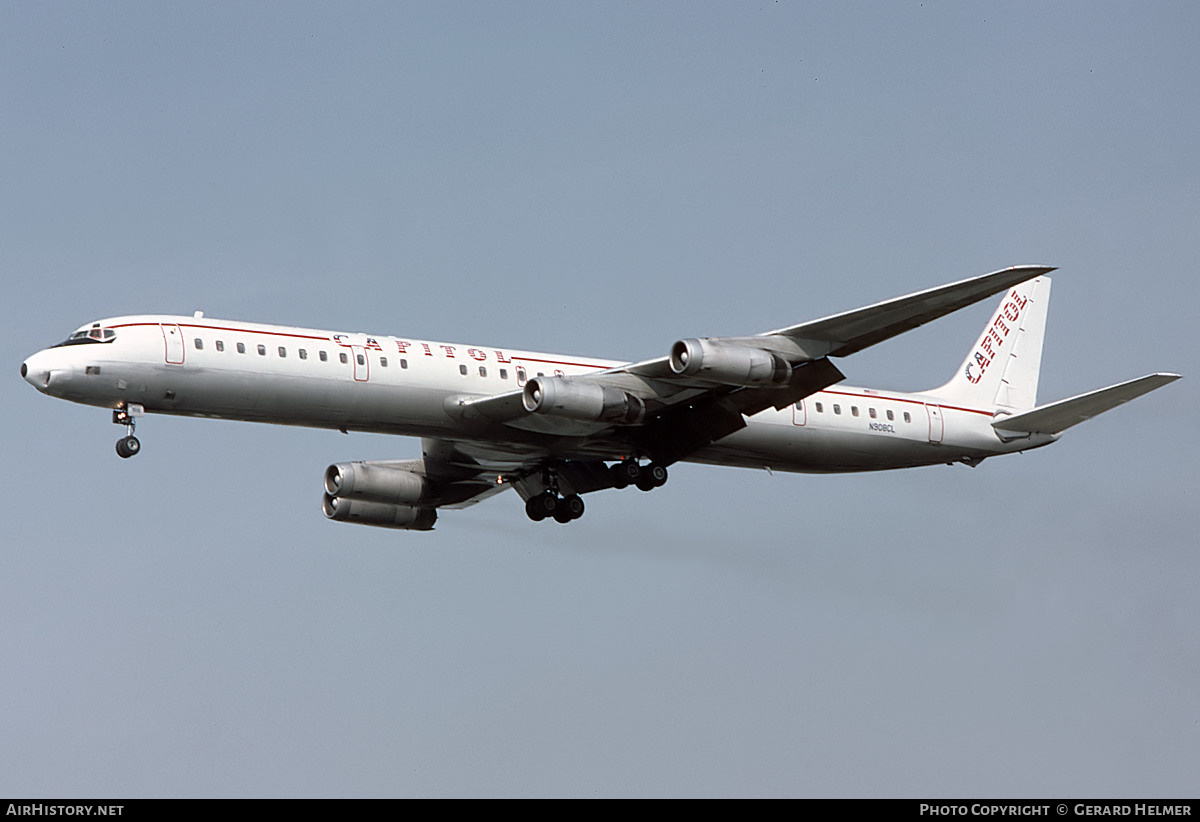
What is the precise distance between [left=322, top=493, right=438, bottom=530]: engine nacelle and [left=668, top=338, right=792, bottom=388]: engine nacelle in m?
11.4

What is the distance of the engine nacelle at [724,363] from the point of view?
4038cm

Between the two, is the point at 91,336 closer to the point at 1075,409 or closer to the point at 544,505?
the point at 544,505

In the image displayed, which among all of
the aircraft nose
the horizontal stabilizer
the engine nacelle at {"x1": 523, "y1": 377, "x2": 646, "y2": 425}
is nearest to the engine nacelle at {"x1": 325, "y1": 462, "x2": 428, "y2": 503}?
the engine nacelle at {"x1": 523, "y1": 377, "x2": 646, "y2": 425}

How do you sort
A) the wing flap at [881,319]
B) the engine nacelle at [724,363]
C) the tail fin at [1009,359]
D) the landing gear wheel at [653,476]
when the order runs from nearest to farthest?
the wing flap at [881,319], the engine nacelle at [724,363], the landing gear wheel at [653,476], the tail fin at [1009,359]

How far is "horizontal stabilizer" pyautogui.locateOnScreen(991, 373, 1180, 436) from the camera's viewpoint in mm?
42156

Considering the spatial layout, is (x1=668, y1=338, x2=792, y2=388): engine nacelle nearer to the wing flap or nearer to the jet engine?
the wing flap

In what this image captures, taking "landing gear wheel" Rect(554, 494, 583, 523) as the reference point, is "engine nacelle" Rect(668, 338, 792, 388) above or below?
above

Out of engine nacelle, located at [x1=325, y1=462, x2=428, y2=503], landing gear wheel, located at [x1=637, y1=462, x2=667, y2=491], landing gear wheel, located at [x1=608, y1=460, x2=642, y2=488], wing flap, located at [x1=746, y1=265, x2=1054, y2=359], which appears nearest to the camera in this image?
wing flap, located at [x1=746, y1=265, x2=1054, y2=359]

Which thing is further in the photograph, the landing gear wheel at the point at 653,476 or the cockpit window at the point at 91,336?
the landing gear wheel at the point at 653,476

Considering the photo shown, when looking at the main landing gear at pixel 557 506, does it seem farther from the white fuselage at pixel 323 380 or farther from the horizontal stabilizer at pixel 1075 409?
the horizontal stabilizer at pixel 1075 409

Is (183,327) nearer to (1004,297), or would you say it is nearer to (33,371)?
(33,371)

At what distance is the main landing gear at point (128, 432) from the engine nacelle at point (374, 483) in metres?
8.76

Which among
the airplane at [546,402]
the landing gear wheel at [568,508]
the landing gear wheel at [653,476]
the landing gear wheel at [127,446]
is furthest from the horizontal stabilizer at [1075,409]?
the landing gear wheel at [127,446]
